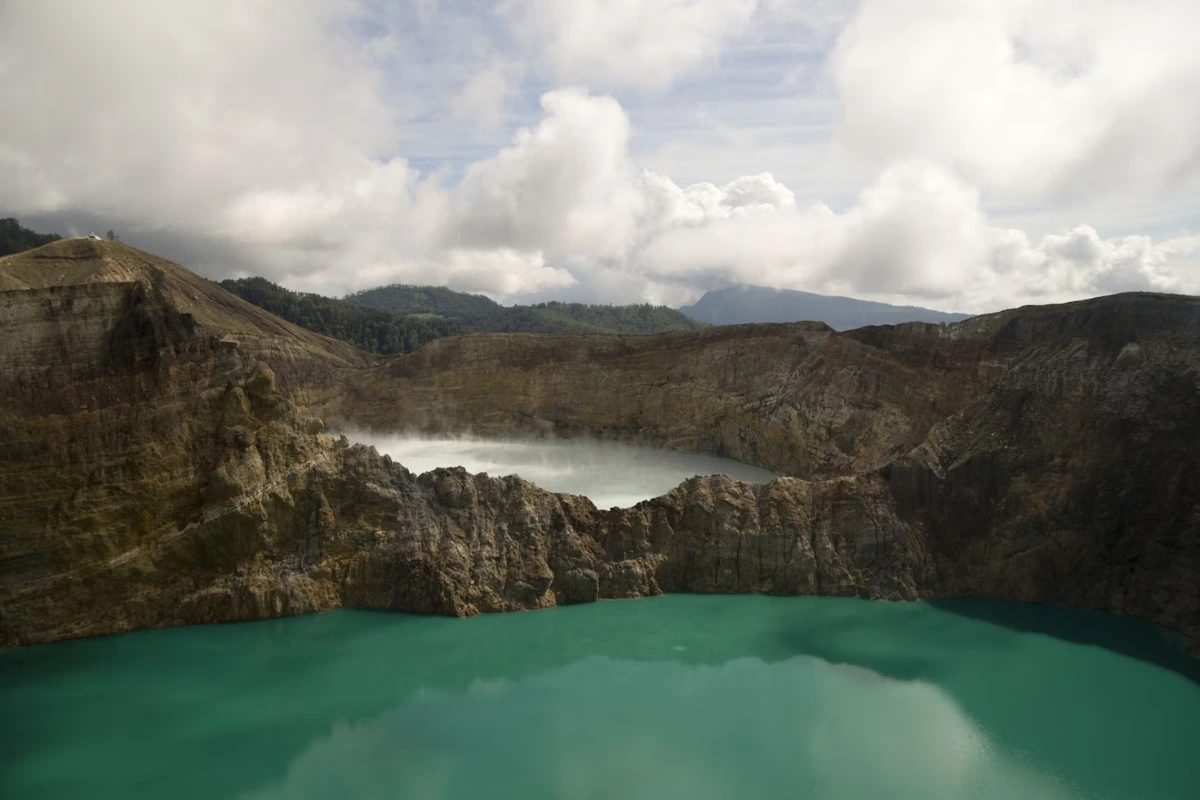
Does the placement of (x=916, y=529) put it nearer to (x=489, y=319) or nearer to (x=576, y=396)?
(x=576, y=396)

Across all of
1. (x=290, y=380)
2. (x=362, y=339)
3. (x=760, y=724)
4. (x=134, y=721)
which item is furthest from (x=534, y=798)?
(x=362, y=339)

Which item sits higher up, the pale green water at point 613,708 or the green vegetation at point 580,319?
the green vegetation at point 580,319

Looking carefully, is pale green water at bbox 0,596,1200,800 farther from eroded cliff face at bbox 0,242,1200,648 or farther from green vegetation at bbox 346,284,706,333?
green vegetation at bbox 346,284,706,333

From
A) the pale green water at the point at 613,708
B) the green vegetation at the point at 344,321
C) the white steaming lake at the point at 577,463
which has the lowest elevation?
the pale green water at the point at 613,708

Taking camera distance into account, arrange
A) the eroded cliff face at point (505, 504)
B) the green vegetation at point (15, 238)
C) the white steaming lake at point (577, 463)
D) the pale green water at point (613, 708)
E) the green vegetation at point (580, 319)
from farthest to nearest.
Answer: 1. the green vegetation at point (580, 319)
2. the green vegetation at point (15, 238)
3. the white steaming lake at point (577, 463)
4. the eroded cliff face at point (505, 504)
5. the pale green water at point (613, 708)

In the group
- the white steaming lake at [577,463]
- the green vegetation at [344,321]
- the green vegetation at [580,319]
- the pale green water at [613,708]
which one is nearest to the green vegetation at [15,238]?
the green vegetation at [344,321]

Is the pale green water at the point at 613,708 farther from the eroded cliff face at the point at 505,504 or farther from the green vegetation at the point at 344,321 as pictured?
the green vegetation at the point at 344,321

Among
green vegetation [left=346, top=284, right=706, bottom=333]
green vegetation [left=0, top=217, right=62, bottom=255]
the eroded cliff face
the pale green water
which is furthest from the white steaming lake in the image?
green vegetation [left=346, top=284, right=706, bottom=333]
